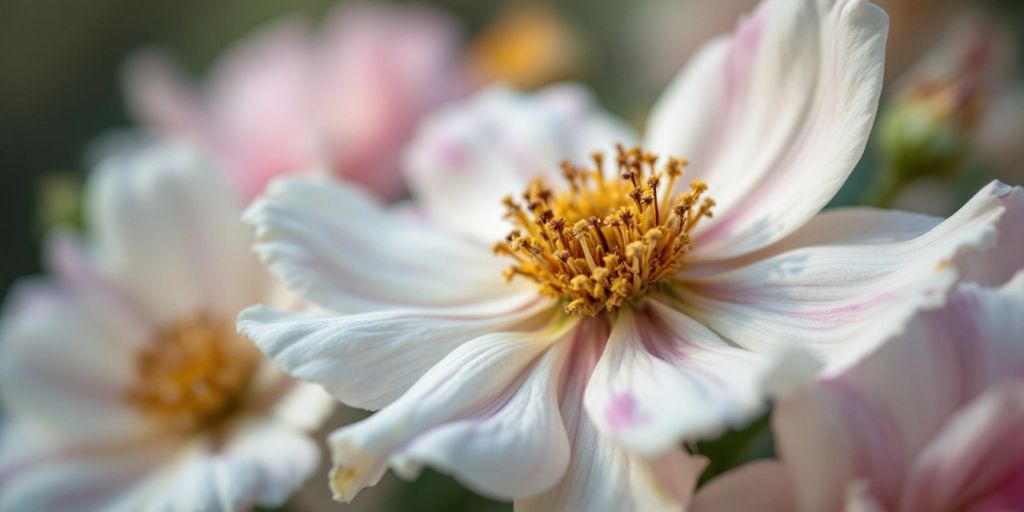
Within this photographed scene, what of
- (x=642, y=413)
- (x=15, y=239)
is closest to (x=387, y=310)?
(x=642, y=413)

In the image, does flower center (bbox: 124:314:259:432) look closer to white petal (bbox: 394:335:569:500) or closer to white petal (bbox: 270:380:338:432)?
white petal (bbox: 270:380:338:432)

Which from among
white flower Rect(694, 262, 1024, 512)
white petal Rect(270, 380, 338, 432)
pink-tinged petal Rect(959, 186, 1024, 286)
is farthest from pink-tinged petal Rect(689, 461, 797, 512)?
white petal Rect(270, 380, 338, 432)

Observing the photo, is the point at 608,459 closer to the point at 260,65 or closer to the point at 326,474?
the point at 326,474

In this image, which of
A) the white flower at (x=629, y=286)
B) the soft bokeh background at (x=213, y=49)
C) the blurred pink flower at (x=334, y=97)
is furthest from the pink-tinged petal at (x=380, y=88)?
the white flower at (x=629, y=286)

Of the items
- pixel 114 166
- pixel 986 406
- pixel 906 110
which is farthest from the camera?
pixel 114 166

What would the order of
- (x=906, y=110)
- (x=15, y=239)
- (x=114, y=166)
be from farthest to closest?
1. (x=15, y=239)
2. (x=114, y=166)
3. (x=906, y=110)

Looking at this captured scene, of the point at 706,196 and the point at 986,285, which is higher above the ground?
the point at 706,196
